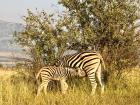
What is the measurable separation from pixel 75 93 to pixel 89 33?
2.20 metres

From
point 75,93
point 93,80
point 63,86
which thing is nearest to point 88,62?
point 93,80

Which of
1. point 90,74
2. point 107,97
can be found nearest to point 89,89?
point 90,74

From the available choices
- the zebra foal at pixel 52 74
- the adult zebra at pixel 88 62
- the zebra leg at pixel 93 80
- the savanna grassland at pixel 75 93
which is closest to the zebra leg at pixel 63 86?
the zebra foal at pixel 52 74

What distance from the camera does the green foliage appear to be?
14.6 metres

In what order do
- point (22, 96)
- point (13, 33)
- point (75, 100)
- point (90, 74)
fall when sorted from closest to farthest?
point (75, 100), point (22, 96), point (90, 74), point (13, 33)

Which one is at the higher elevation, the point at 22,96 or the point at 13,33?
the point at 13,33

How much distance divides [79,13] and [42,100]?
374cm

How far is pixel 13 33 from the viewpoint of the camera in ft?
49.4

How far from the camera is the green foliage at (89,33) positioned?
14.6 metres

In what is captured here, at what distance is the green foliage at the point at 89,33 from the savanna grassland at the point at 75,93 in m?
0.69

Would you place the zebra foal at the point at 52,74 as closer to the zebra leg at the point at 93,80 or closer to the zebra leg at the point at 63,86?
the zebra leg at the point at 63,86

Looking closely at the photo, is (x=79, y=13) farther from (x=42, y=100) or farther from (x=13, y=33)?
(x=42, y=100)

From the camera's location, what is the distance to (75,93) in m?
13.3

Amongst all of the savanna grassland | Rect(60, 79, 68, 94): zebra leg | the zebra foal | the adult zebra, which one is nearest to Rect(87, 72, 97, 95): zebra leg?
the adult zebra
